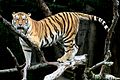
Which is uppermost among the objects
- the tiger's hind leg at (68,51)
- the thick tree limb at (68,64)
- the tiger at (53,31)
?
the tiger at (53,31)

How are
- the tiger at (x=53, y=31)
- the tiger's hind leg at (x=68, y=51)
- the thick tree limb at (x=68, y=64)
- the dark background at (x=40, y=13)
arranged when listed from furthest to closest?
the dark background at (x=40, y=13), the tiger's hind leg at (x=68, y=51), the tiger at (x=53, y=31), the thick tree limb at (x=68, y=64)

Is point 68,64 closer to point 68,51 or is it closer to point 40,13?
point 68,51

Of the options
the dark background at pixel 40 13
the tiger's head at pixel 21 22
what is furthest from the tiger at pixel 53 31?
the dark background at pixel 40 13

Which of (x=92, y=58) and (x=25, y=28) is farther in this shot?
(x=92, y=58)

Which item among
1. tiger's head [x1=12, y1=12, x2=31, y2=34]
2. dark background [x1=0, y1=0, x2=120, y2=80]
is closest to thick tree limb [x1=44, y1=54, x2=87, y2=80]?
tiger's head [x1=12, y1=12, x2=31, y2=34]

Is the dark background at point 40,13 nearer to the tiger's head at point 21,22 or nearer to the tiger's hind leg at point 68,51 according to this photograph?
the tiger's hind leg at point 68,51

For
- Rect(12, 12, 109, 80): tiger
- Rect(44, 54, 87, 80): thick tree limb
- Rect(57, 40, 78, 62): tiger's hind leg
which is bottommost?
Rect(44, 54, 87, 80): thick tree limb

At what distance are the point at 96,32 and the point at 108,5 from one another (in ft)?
2.31

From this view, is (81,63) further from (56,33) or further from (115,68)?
(115,68)

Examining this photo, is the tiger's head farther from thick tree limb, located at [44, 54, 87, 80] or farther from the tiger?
thick tree limb, located at [44, 54, 87, 80]

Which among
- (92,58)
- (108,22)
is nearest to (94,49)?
(92,58)

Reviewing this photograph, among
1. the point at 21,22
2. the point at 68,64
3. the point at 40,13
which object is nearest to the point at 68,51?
the point at 68,64

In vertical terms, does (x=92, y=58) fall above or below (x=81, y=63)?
below

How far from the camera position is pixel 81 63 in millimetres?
3648
